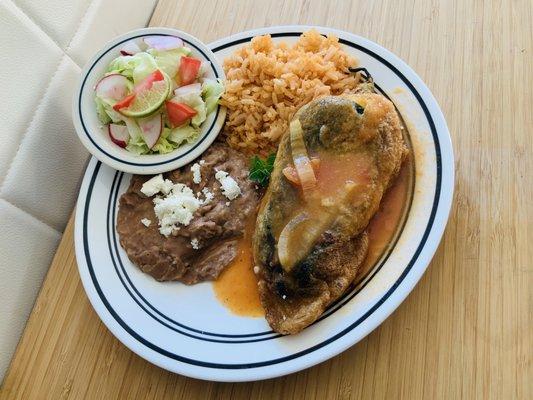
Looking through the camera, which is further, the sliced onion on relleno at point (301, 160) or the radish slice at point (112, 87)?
the radish slice at point (112, 87)

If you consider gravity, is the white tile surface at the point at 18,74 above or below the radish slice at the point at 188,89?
below

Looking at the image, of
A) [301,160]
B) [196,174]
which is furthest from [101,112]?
[301,160]

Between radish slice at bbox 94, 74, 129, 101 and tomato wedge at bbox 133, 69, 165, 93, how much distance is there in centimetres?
8

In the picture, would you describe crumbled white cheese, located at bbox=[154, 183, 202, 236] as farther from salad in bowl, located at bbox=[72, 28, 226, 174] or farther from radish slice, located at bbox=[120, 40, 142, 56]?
radish slice, located at bbox=[120, 40, 142, 56]

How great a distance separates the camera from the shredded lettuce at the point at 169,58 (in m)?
2.74

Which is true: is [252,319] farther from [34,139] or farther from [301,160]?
[34,139]

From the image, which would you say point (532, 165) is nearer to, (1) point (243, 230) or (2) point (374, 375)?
(2) point (374, 375)

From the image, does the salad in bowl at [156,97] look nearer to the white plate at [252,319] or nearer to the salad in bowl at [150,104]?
the salad in bowl at [150,104]

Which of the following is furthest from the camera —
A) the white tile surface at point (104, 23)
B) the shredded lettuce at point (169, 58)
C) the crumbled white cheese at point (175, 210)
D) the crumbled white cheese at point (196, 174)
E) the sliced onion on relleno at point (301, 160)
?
the white tile surface at point (104, 23)

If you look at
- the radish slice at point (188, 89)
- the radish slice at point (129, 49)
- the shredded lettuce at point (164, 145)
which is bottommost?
the shredded lettuce at point (164, 145)

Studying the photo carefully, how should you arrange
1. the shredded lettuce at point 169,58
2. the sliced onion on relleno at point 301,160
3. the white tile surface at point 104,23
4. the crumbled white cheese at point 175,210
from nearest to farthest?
1. the sliced onion on relleno at point 301,160
2. the crumbled white cheese at point 175,210
3. the shredded lettuce at point 169,58
4. the white tile surface at point 104,23

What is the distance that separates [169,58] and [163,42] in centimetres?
10

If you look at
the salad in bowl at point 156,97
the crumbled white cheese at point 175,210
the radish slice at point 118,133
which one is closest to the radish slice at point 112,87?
the salad in bowl at point 156,97

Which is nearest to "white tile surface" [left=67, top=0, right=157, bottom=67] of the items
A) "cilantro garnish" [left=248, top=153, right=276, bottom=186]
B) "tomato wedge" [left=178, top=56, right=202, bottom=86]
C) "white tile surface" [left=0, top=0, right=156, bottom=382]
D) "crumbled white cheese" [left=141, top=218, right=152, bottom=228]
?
"white tile surface" [left=0, top=0, right=156, bottom=382]
